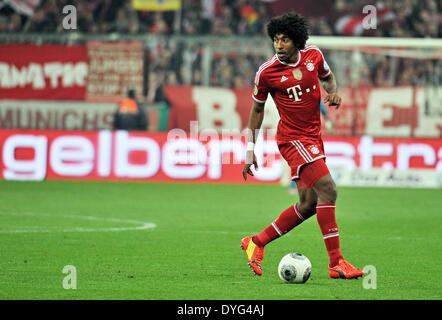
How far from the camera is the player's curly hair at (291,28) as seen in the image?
7.63 metres

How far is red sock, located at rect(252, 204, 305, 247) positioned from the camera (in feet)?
26.1

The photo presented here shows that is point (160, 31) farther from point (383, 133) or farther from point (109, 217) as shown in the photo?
point (109, 217)

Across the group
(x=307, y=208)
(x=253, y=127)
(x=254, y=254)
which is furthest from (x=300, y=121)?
(x=254, y=254)

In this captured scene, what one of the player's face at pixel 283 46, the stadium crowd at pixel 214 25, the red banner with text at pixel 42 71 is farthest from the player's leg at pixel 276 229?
the red banner with text at pixel 42 71

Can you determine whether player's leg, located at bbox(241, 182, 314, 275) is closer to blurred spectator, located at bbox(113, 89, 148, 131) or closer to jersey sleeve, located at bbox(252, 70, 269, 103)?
jersey sleeve, located at bbox(252, 70, 269, 103)

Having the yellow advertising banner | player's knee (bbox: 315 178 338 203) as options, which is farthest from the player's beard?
the yellow advertising banner

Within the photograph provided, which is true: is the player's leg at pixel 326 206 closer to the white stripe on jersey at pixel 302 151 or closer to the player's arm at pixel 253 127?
the white stripe on jersey at pixel 302 151

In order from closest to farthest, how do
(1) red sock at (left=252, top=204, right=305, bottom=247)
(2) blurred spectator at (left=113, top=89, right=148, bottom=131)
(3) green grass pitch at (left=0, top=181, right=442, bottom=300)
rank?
(3) green grass pitch at (left=0, top=181, right=442, bottom=300)
(1) red sock at (left=252, top=204, right=305, bottom=247)
(2) blurred spectator at (left=113, top=89, right=148, bottom=131)

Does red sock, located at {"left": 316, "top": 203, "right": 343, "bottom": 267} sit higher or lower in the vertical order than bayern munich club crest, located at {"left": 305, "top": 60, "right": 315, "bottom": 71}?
lower

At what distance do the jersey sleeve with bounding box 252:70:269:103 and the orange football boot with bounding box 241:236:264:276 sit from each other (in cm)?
123

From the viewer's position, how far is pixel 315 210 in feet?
25.9

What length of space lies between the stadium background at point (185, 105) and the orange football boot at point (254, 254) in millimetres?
9797
